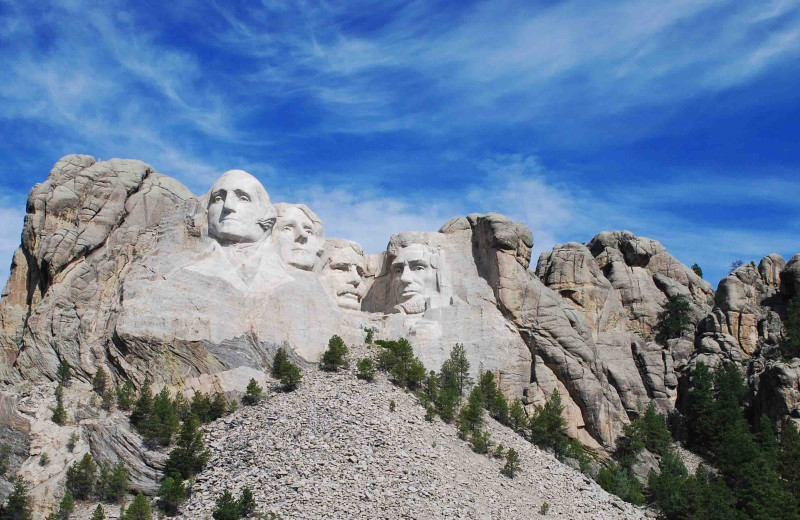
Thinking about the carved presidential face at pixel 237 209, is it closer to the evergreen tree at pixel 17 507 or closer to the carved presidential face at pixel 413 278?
the carved presidential face at pixel 413 278

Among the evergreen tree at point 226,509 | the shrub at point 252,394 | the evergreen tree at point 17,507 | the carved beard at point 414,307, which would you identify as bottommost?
the evergreen tree at point 17,507

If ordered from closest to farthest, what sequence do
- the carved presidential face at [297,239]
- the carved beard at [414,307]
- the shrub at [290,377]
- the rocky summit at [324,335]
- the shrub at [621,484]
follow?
the rocky summit at [324,335], the shrub at [290,377], the shrub at [621,484], the carved presidential face at [297,239], the carved beard at [414,307]

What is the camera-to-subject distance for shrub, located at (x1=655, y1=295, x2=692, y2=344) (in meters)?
60.7

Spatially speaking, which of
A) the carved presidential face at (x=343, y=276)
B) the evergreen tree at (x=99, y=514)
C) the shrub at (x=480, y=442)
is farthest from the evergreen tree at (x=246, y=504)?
the carved presidential face at (x=343, y=276)

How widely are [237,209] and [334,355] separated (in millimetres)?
7367

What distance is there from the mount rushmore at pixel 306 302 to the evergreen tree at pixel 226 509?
7.82 metres

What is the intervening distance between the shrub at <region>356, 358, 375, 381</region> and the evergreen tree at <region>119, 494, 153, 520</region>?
1105 cm

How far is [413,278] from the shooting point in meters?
57.2

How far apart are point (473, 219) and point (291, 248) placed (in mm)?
8768

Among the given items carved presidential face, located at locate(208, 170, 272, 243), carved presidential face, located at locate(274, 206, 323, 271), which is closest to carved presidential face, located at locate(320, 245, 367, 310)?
carved presidential face, located at locate(274, 206, 323, 271)

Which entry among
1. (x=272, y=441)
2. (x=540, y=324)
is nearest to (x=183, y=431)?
(x=272, y=441)

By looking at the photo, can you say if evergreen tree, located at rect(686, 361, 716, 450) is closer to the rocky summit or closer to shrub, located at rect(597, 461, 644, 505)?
the rocky summit

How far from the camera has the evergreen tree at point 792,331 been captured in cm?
5794

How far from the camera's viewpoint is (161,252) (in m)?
52.9
